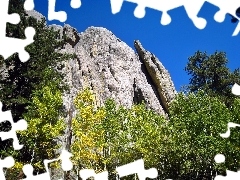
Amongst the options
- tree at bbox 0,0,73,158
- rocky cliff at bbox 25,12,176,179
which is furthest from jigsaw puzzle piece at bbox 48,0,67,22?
rocky cliff at bbox 25,12,176,179

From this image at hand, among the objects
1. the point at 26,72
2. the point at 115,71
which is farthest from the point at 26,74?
the point at 115,71

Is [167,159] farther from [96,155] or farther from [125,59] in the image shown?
[125,59]

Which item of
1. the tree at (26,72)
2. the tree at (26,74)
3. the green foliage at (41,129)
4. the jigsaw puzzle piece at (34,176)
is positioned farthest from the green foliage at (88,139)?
the jigsaw puzzle piece at (34,176)

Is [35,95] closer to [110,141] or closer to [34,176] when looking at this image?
[110,141]

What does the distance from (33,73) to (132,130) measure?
9.44 meters

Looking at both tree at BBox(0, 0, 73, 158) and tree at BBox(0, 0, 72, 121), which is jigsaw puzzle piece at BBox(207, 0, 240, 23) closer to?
tree at BBox(0, 0, 73, 158)

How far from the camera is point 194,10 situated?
2621 millimetres

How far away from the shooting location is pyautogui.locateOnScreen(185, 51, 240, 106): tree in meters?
49.8

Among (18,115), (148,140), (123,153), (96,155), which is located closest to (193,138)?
(148,140)

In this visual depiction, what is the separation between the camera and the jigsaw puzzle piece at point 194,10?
8.52ft

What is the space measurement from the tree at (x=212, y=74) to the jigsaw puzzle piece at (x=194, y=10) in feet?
149

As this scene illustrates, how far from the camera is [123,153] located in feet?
79.7

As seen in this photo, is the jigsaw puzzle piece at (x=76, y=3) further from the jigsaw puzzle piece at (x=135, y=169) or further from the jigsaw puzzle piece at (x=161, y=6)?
the jigsaw puzzle piece at (x=135, y=169)

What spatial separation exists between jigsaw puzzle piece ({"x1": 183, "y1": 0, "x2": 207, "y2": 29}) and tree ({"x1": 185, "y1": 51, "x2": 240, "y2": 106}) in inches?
1783
